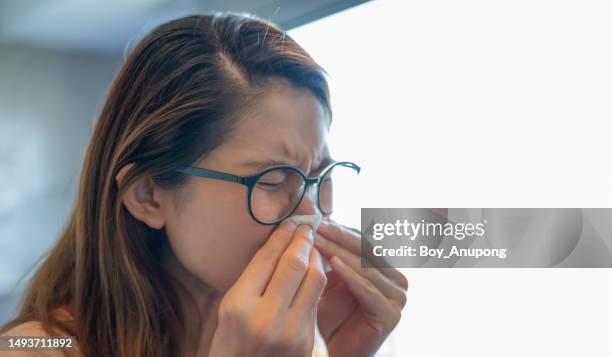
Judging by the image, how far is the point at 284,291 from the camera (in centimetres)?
71

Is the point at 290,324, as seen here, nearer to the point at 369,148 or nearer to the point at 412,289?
the point at 412,289

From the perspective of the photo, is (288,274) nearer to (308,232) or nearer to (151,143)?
(308,232)

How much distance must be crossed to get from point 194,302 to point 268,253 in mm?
226

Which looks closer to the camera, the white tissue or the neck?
the white tissue

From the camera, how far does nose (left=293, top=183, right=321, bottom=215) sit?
0.78 metres

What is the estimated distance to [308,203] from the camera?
0.79 meters

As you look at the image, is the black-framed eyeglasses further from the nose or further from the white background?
the white background

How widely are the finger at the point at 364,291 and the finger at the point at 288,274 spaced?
0.07 m

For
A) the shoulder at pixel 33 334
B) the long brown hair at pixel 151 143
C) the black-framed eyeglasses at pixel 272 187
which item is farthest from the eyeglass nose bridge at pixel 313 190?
the shoulder at pixel 33 334

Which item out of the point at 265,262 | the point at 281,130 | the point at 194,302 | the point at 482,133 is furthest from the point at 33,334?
the point at 482,133

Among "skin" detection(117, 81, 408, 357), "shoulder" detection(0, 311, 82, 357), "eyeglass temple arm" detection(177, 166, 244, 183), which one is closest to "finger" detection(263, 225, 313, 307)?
"skin" detection(117, 81, 408, 357)

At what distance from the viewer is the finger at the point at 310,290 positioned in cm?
71

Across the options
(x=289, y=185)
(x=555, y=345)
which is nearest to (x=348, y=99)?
(x=289, y=185)

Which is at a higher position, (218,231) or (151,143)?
(151,143)
